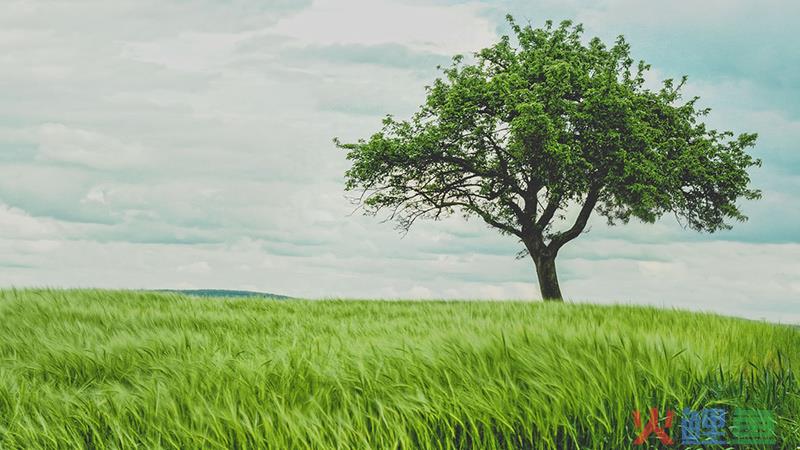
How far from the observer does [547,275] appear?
939 inches

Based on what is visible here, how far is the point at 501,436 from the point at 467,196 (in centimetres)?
2046

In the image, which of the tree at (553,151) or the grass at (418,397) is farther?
the tree at (553,151)

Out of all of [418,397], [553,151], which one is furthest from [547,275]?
[418,397]

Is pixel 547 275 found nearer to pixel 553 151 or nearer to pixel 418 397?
pixel 553 151

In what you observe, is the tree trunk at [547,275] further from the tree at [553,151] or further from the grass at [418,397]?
the grass at [418,397]

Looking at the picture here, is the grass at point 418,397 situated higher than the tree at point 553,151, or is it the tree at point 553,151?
the tree at point 553,151

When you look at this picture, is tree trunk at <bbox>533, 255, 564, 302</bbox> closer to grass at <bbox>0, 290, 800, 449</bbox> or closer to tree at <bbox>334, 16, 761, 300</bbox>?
tree at <bbox>334, 16, 761, 300</bbox>

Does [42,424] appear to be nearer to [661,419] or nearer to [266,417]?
[266,417]

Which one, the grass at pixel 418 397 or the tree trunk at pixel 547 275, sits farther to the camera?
the tree trunk at pixel 547 275

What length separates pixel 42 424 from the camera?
454 cm

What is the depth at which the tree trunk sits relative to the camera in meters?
23.6

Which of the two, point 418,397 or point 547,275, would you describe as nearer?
point 418,397

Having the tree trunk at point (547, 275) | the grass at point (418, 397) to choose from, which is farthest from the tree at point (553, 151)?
the grass at point (418, 397)

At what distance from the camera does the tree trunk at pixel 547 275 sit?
77.6 feet
